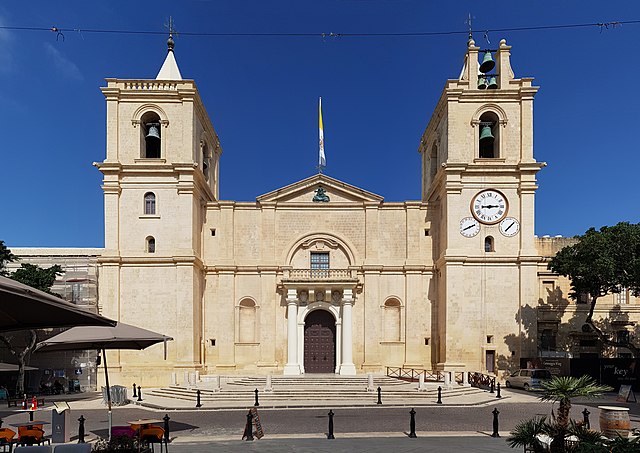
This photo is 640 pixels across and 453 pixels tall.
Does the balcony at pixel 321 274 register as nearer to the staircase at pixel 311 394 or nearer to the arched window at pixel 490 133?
the staircase at pixel 311 394

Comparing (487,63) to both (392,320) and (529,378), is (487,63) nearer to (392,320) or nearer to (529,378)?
(392,320)

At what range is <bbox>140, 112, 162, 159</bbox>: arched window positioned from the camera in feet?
107

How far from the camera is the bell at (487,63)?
34500 mm

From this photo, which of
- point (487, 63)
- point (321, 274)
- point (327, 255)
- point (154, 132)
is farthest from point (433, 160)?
point (154, 132)

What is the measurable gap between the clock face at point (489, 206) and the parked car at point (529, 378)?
331 inches

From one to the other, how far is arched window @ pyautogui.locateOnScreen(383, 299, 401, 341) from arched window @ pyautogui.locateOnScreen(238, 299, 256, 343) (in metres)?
8.06

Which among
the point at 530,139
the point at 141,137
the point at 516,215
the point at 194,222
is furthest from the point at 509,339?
the point at 141,137

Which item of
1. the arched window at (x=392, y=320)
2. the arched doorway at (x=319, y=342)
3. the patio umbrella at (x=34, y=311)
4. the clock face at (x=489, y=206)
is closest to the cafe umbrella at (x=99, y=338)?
the patio umbrella at (x=34, y=311)

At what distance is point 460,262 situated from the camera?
31031 millimetres

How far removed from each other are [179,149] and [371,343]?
16.2 meters

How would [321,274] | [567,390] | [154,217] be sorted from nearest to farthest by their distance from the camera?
[567,390] < [154,217] < [321,274]

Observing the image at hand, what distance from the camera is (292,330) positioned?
3281 centimetres

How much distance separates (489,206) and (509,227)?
1.67 m

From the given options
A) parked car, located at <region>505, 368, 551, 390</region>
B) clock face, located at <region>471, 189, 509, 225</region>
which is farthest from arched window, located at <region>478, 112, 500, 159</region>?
parked car, located at <region>505, 368, 551, 390</region>
